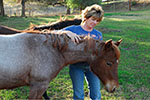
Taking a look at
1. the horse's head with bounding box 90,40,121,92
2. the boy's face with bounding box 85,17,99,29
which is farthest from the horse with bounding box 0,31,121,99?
the boy's face with bounding box 85,17,99,29

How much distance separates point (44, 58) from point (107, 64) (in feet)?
3.08

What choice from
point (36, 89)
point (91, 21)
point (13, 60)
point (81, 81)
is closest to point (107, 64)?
point (81, 81)

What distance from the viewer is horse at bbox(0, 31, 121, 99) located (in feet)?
6.84

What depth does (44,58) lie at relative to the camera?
2.20m

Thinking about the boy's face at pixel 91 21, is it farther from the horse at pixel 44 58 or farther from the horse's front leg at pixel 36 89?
the horse's front leg at pixel 36 89

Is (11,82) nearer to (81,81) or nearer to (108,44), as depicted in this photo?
(81,81)

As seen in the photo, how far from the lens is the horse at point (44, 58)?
6.84ft

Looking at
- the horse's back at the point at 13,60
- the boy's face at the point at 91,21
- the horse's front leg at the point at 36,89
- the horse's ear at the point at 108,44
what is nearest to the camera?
the horse's back at the point at 13,60

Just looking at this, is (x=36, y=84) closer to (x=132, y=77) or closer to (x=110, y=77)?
(x=110, y=77)

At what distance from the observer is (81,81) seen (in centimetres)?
279

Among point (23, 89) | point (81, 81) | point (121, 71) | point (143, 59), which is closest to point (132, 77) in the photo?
point (121, 71)

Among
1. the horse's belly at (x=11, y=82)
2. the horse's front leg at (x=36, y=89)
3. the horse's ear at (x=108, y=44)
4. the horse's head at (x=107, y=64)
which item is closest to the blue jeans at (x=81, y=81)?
the horse's head at (x=107, y=64)

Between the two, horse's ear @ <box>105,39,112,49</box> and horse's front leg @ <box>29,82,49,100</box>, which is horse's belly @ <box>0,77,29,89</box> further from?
horse's ear @ <box>105,39,112,49</box>

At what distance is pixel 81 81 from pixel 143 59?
407 cm
